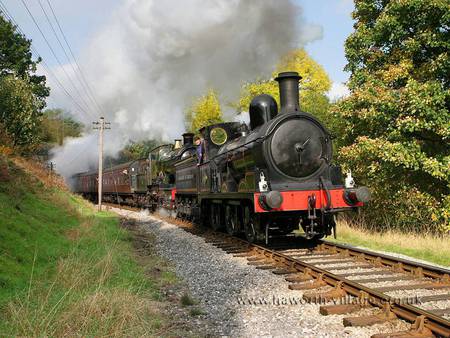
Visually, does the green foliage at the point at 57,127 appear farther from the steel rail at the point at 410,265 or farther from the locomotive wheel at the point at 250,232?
the steel rail at the point at 410,265

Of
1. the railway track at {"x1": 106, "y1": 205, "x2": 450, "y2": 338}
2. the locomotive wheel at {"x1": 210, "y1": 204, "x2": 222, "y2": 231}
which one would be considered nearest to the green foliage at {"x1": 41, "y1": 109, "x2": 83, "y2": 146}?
the locomotive wheel at {"x1": 210, "y1": 204, "x2": 222, "y2": 231}

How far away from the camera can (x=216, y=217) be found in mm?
12500

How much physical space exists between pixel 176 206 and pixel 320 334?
44.1ft

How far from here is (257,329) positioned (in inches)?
184

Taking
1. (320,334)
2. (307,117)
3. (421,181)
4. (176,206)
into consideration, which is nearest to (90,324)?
(320,334)

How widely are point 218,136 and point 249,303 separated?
7.42 m

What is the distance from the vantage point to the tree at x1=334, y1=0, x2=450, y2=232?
1173 cm

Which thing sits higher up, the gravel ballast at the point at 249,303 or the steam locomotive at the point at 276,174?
the steam locomotive at the point at 276,174

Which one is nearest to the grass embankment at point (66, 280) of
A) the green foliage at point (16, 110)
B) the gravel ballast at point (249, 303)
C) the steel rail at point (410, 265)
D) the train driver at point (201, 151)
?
the gravel ballast at point (249, 303)

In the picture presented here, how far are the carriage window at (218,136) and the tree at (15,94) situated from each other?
9918mm

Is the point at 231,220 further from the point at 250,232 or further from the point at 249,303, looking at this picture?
the point at 249,303

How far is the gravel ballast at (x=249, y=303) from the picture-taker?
4.54 m

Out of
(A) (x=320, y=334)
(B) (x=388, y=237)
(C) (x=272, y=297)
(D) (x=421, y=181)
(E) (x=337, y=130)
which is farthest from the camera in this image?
(E) (x=337, y=130)

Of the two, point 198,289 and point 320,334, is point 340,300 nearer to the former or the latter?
point 320,334
